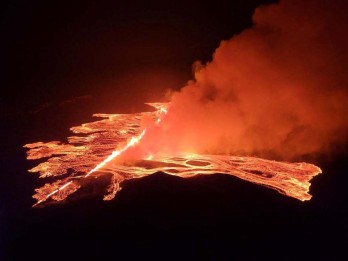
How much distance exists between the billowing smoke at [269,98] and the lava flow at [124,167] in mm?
772

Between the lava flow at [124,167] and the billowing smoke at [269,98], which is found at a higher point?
the billowing smoke at [269,98]

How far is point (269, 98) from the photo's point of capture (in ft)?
46.8

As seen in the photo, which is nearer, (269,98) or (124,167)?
(124,167)

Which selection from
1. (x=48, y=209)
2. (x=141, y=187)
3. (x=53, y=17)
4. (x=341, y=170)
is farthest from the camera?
(x=53, y=17)

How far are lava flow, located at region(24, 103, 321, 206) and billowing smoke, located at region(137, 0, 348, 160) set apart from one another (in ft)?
2.53

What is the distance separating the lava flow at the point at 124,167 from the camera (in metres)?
10.3

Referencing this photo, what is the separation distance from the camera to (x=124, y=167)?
11.2m

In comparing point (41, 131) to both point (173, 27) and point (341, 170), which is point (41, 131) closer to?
point (341, 170)

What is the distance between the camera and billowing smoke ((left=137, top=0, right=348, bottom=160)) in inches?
511

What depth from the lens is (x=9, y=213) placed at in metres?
9.29

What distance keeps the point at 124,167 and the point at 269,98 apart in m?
5.61

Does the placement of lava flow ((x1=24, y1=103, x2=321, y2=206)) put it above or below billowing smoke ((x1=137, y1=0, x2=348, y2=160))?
below

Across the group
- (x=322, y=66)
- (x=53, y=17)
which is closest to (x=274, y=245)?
(x=322, y=66)

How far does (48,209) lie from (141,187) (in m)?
2.09
